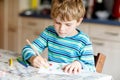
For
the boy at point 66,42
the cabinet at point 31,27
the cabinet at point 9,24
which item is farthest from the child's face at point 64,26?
the cabinet at point 9,24

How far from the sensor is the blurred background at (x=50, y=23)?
2893 mm

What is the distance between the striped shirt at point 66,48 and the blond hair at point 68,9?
0.44ft

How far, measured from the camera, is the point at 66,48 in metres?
1.47

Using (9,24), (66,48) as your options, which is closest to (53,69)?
(66,48)

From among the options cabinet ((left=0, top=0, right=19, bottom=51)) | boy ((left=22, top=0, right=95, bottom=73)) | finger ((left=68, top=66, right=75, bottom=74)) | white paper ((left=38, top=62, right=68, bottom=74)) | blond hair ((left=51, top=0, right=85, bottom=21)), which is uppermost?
blond hair ((left=51, top=0, right=85, bottom=21))

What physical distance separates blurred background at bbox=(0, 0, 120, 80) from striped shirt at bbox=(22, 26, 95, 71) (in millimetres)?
1409

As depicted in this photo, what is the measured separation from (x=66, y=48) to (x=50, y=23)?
1.87 metres

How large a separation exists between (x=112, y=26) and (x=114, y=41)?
6.2 inches

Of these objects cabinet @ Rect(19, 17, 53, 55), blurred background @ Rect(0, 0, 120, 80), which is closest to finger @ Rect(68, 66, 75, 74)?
blurred background @ Rect(0, 0, 120, 80)

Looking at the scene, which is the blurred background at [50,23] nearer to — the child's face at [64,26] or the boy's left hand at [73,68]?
the child's face at [64,26]

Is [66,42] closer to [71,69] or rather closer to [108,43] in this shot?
[71,69]

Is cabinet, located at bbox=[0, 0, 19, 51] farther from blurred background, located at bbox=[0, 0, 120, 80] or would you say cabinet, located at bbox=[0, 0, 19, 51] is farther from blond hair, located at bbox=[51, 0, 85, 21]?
blond hair, located at bbox=[51, 0, 85, 21]

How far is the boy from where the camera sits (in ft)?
4.43

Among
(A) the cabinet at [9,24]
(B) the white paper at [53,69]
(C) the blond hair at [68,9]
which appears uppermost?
(C) the blond hair at [68,9]
